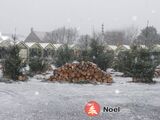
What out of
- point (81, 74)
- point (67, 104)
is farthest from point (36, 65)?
point (67, 104)

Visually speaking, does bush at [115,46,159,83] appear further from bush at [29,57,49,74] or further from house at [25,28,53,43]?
house at [25,28,53,43]

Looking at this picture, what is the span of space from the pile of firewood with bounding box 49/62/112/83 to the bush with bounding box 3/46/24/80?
211 cm

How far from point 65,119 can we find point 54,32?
105 metres

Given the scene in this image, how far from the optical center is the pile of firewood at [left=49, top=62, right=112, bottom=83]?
18.3m

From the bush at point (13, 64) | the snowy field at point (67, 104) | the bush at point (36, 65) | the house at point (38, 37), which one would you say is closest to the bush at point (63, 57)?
the bush at point (36, 65)

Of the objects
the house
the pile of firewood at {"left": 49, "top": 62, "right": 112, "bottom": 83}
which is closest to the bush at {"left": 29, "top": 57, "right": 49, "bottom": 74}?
the pile of firewood at {"left": 49, "top": 62, "right": 112, "bottom": 83}

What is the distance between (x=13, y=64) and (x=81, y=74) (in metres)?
3.92

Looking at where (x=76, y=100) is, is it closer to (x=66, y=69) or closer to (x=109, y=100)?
(x=109, y=100)

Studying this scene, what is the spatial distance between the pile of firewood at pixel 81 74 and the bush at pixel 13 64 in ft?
6.94

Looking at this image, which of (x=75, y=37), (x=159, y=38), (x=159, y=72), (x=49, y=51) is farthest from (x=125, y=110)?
(x=75, y=37)

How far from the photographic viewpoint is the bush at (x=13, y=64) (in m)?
19.0

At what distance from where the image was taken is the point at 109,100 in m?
11.6

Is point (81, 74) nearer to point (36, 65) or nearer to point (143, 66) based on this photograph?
point (143, 66)

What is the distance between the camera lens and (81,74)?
60.5 feet
